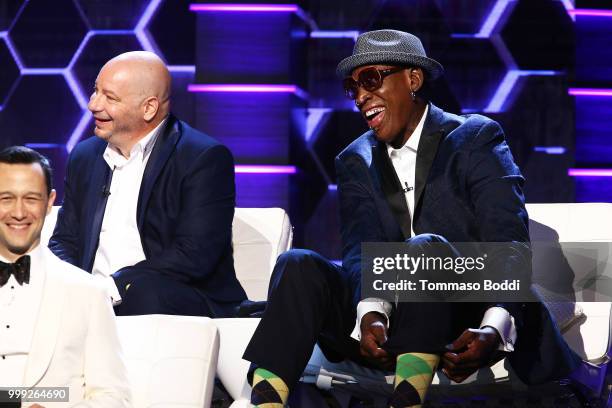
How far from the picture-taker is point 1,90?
6.30 meters

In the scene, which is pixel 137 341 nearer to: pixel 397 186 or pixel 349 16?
pixel 397 186

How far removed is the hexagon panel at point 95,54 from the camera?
6215mm

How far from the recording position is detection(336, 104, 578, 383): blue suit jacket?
9.97ft

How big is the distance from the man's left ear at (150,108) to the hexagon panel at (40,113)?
2277 mm

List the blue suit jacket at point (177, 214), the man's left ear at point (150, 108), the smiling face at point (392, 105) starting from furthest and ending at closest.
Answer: the man's left ear at point (150, 108), the blue suit jacket at point (177, 214), the smiling face at point (392, 105)

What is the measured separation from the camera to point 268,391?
2.85m

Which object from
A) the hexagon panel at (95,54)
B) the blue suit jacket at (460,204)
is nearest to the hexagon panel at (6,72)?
the hexagon panel at (95,54)

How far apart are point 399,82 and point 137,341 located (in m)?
1.14

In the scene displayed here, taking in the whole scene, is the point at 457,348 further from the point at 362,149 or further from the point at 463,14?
the point at 463,14

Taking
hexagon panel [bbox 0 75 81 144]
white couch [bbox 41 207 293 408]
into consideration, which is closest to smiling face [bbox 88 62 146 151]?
white couch [bbox 41 207 293 408]

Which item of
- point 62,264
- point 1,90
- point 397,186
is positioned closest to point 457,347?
point 397,186

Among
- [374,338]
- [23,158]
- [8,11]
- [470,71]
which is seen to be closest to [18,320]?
[23,158]

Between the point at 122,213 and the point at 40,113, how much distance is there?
2.47 metres

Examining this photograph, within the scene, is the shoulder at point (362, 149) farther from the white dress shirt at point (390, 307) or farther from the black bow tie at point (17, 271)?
the black bow tie at point (17, 271)
